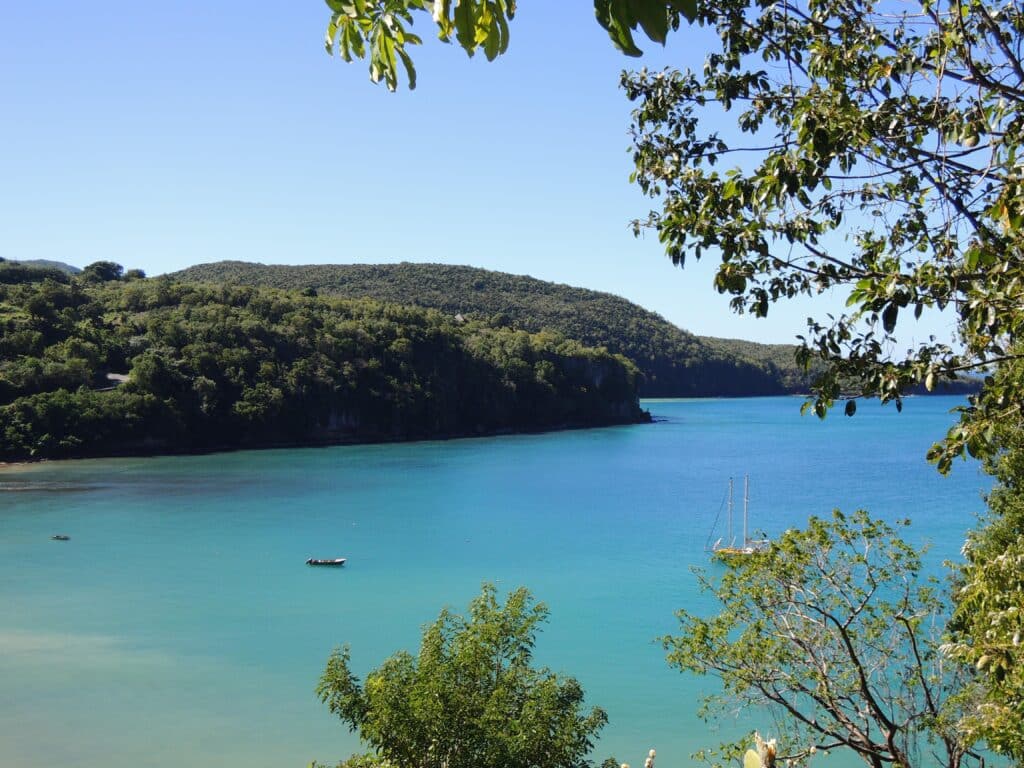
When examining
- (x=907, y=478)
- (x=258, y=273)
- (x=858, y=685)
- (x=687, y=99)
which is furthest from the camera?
(x=258, y=273)

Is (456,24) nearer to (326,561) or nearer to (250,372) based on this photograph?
(326,561)

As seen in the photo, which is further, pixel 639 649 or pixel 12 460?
pixel 12 460

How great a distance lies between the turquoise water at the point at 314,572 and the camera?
54.2 feet

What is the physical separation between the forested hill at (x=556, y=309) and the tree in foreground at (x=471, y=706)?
9539 centimetres

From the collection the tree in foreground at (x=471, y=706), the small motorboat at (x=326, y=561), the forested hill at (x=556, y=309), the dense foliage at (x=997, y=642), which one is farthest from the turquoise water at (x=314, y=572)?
the forested hill at (x=556, y=309)

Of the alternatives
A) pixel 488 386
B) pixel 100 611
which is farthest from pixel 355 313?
pixel 100 611

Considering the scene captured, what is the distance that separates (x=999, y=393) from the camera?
3.72 meters

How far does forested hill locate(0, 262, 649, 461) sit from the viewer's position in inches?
2169

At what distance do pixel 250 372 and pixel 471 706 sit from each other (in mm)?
60151

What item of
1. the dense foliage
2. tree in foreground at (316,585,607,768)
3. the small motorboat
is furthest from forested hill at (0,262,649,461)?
the dense foliage

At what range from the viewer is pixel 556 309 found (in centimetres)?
12775

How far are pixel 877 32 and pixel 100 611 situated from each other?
24.4 metres

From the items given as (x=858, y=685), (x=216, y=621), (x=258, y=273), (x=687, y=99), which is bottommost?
(x=216, y=621)

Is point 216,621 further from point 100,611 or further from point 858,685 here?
point 858,685
